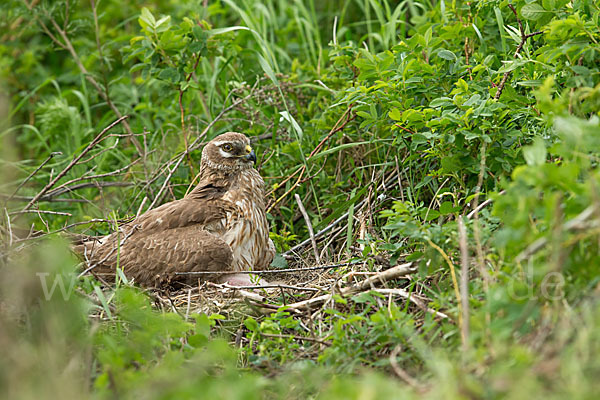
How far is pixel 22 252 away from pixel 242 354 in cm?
151

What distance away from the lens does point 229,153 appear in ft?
17.8

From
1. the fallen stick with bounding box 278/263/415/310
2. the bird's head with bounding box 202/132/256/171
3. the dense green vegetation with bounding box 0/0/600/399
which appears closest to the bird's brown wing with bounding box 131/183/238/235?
the bird's head with bounding box 202/132/256/171

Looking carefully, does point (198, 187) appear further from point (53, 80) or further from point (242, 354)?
point (53, 80)

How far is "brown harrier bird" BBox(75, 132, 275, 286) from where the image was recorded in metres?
4.81

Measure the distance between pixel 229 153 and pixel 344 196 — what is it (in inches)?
38.6

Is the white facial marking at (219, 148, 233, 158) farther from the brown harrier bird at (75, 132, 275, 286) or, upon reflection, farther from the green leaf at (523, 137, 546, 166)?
the green leaf at (523, 137, 546, 166)

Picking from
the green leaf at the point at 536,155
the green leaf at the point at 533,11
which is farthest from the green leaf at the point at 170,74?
the green leaf at the point at 536,155

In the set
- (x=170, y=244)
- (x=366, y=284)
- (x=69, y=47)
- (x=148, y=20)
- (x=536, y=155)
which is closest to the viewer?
(x=536, y=155)

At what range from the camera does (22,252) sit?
13.5 ft

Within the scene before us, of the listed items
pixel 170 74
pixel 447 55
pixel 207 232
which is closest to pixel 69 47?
pixel 170 74

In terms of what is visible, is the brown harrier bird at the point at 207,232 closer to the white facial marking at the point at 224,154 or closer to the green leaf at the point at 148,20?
the white facial marking at the point at 224,154

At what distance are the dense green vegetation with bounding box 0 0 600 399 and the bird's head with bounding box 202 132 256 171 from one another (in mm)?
446

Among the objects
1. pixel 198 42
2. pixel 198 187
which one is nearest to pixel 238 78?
pixel 198 42

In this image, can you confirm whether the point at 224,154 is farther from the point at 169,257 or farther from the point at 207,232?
the point at 169,257
